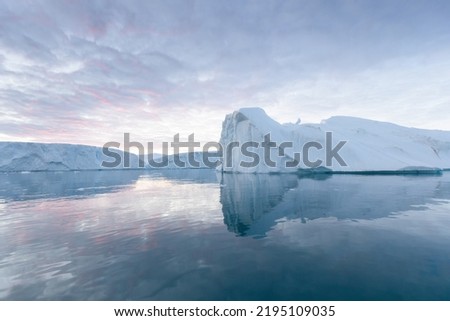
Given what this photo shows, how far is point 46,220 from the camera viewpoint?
34.0ft

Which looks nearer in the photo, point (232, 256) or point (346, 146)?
point (232, 256)

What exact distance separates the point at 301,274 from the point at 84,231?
825 cm

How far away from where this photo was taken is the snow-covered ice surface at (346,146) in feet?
129

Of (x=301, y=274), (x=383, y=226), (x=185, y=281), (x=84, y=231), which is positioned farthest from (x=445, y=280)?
(x=84, y=231)

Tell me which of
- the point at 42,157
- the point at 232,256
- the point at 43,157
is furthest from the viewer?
the point at 43,157

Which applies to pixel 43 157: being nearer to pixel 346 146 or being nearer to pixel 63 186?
pixel 63 186

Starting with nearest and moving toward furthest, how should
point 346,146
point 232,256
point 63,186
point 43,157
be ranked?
1. point 232,256
2. point 63,186
3. point 346,146
4. point 43,157

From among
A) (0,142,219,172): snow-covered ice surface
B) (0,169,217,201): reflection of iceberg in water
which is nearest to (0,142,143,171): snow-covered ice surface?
(0,142,219,172): snow-covered ice surface

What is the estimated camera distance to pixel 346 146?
4100 cm

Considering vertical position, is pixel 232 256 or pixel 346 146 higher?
pixel 346 146

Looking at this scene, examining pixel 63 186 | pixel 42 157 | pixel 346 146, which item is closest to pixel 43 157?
pixel 42 157

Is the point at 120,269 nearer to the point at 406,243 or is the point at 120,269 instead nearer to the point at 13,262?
the point at 13,262

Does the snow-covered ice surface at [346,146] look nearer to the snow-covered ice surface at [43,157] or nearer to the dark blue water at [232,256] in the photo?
the dark blue water at [232,256]

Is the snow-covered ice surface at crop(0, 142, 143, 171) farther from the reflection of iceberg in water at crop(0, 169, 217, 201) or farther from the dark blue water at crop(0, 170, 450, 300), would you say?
the dark blue water at crop(0, 170, 450, 300)
